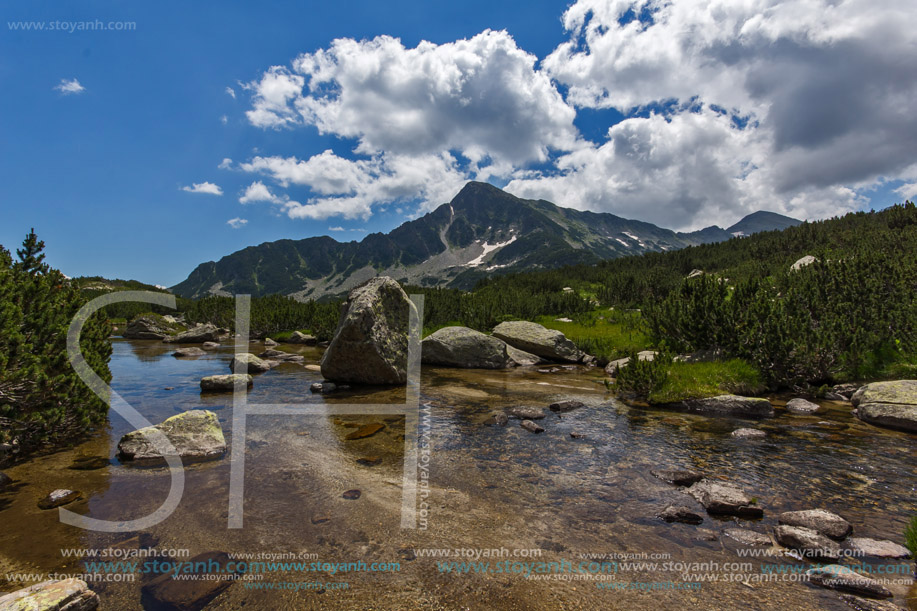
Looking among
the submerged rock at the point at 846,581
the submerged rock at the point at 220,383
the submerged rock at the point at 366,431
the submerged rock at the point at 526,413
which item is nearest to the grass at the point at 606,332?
the submerged rock at the point at 526,413

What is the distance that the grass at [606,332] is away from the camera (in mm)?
19516

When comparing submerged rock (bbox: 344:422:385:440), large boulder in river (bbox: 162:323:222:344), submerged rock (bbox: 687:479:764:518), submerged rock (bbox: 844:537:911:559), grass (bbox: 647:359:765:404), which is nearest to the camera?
submerged rock (bbox: 844:537:911:559)

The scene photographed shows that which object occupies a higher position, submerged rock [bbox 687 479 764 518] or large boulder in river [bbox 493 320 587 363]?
large boulder in river [bbox 493 320 587 363]

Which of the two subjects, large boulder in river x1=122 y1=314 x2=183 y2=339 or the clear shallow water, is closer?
the clear shallow water

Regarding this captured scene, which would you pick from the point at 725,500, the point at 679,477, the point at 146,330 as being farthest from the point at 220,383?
the point at 146,330

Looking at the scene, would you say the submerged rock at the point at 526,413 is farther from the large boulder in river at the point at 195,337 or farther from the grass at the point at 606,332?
the large boulder in river at the point at 195,337

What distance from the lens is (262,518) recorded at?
505 cm

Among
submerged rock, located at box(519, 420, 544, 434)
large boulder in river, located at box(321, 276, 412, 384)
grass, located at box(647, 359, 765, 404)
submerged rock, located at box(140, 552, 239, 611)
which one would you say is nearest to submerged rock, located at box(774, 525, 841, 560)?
submerged rock, located at box(519, 420, 544, 434)

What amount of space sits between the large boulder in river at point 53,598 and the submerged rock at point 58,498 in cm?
280

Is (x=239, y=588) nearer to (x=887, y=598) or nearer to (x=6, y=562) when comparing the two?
(x=6, y=562)

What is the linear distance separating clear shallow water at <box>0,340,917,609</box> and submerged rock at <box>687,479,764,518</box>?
201mm

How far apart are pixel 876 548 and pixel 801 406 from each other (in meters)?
8.22

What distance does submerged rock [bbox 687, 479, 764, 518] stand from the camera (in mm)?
5375

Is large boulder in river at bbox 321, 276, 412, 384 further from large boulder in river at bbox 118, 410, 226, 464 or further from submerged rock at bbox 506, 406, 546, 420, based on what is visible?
large boulder in river at bbox 118, 410, 226, 464
